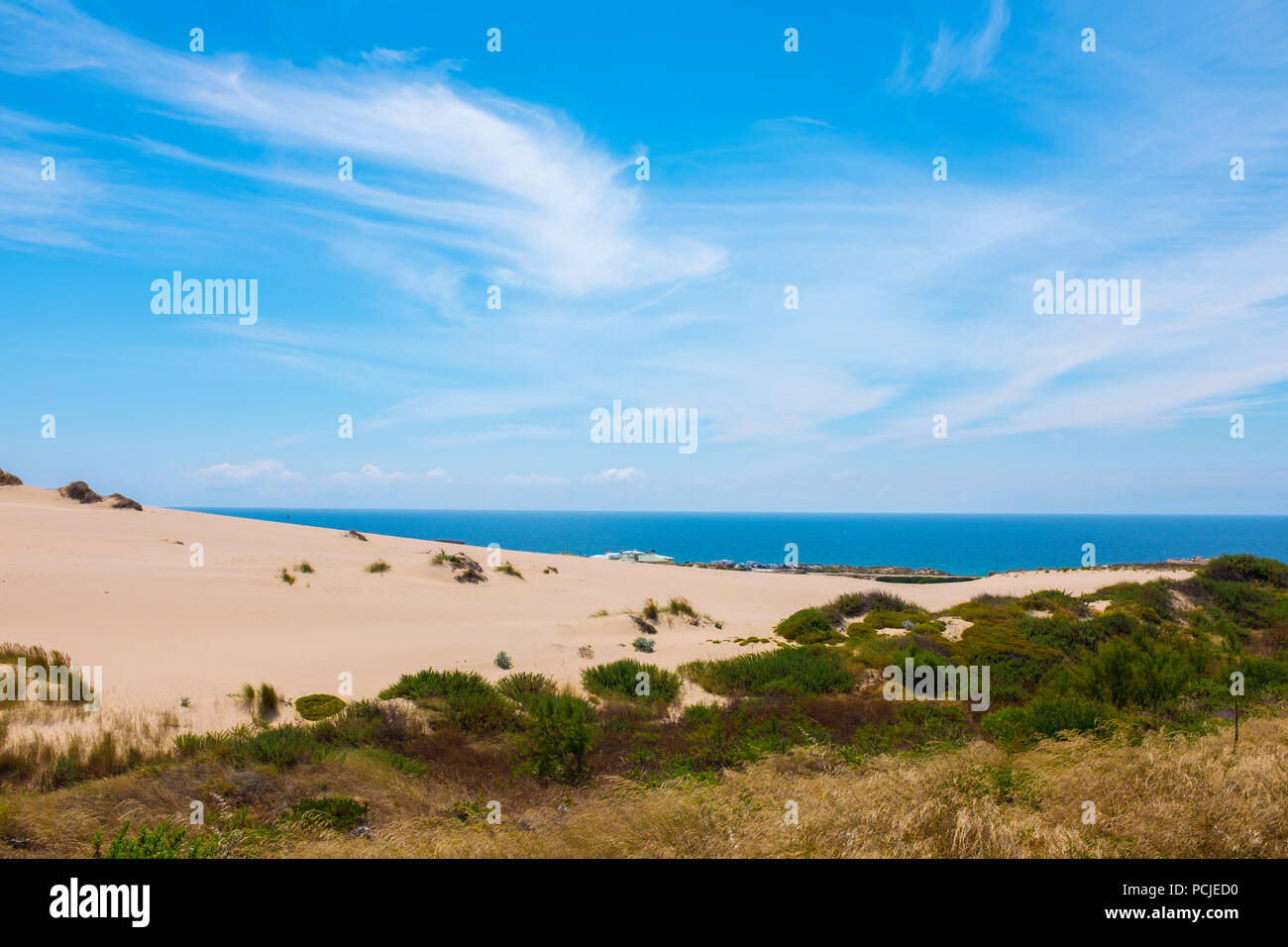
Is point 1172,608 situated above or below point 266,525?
below

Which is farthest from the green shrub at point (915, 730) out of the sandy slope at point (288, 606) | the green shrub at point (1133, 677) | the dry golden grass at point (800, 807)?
the sandy slope at point (288, 606)

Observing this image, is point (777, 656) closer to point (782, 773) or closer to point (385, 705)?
point (782, 773)

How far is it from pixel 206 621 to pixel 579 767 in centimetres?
1423

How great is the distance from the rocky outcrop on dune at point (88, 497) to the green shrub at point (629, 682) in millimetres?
34095

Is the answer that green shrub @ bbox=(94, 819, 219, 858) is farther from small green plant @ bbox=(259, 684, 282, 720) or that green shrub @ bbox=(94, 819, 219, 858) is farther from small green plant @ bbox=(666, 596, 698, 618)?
small green plant @ bbox=(666, 596, 698, 618)

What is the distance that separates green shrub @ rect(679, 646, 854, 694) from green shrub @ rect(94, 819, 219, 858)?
9553 millimetres

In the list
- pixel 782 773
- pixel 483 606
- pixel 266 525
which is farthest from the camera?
pixel 266 525

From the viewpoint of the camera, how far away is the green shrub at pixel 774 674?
506 inches

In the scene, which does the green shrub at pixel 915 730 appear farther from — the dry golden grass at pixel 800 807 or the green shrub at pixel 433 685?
the green shrub at pixel 433 685

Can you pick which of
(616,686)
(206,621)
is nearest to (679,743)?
(616,686)

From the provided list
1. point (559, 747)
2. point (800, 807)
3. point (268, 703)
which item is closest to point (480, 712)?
point (559, 747)

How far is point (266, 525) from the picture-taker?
3709 centimetres

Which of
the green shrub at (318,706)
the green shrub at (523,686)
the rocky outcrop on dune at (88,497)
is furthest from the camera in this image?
the rocky outcrop on dune at (88,497)

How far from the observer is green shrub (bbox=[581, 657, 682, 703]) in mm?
12734
